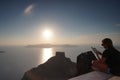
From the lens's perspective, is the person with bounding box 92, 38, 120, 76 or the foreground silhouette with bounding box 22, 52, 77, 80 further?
the foreground silhouette with bounding box 22, 52, 77, 80

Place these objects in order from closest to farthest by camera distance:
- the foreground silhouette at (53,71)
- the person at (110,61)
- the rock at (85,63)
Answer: the person at (110,61)
the rock at (85,63)
the foreground silhouette at (53,71)

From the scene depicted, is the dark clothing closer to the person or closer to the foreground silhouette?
the person

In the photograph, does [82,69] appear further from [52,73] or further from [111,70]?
[52,73]

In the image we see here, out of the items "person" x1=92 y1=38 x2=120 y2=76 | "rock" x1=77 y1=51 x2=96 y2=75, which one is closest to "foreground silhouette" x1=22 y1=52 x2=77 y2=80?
"rock" x1=77 y1=51 x2=96 y2=75

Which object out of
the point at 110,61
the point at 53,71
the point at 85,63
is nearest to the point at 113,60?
the point at 110,61

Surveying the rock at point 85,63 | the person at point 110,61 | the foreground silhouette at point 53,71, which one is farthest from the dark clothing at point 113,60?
the foreground silhouette at point 53,71

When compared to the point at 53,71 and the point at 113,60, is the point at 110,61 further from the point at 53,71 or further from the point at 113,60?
the point at 53,71

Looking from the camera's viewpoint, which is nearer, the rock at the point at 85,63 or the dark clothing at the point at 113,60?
the dark clothing at the point at 113,60

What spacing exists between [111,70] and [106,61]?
38cm

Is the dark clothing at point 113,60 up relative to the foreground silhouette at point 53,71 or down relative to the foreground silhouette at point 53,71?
up

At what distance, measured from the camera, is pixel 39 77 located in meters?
78.7

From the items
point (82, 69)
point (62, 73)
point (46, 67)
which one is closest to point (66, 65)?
point (62, 73)

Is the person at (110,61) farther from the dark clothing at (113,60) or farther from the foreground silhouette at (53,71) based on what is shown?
the foreground silhouette at (53,71)

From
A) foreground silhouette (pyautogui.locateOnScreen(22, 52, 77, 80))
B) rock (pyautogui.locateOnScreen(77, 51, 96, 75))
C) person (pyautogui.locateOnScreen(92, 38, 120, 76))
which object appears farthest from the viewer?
foreground silhouette (pyautogui.locateOnScreen(22, 52, 77, 80))
